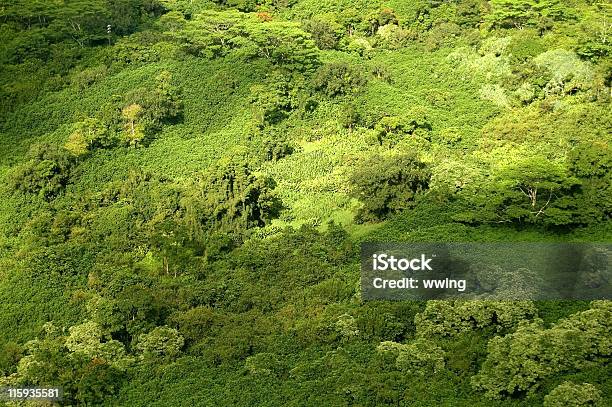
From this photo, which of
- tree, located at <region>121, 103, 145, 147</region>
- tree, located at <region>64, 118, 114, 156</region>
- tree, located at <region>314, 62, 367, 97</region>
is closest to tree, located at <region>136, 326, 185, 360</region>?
tree, located at <region>64, 118, 114, 156</region>

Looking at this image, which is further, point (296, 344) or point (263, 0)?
point (263, 0)

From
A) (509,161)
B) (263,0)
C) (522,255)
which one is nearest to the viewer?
(522,255)

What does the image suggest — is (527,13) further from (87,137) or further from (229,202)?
(87,137)

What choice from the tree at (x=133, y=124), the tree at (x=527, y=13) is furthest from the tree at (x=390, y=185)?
the tree at (x=527, y=13)

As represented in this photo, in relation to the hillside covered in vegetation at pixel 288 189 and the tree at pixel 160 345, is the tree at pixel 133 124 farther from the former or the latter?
the tree at pixel 160 345

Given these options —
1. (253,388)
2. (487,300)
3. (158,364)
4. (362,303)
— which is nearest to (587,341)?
(487,300)

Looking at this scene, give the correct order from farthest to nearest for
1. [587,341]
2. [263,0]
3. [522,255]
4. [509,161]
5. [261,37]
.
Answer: [263,0] → [261,37] → [509,161] → [522,255] → [587,341]

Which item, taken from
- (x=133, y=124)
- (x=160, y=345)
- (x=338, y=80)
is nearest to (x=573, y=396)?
(x=160, y=345)

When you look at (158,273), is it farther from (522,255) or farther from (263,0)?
(263,0)

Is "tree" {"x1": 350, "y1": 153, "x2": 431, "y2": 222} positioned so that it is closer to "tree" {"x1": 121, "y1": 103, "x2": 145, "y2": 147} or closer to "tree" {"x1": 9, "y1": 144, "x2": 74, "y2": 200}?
"tree" {"x1": 121, "y1": 103, "x2": 145, "y2": 147}
